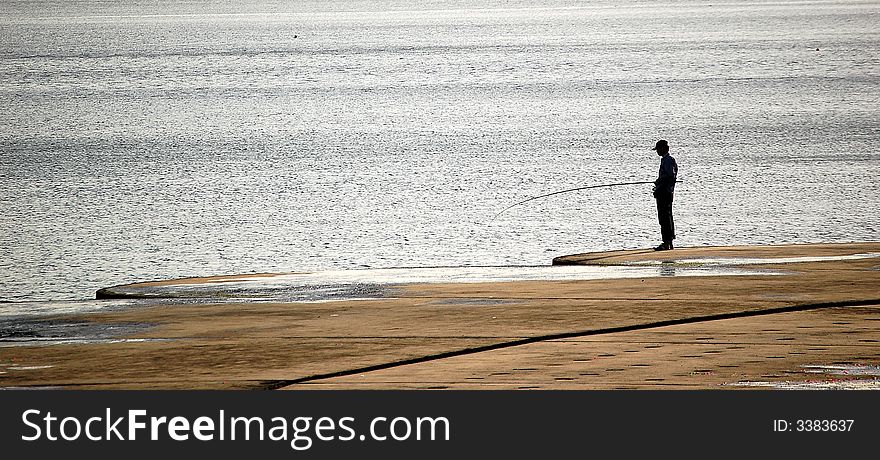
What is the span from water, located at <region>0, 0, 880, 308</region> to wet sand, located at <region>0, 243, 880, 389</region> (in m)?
11.3

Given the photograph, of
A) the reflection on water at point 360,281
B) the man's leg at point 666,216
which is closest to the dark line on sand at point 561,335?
the reflection on water at point 360,281

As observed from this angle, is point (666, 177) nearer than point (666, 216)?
Yes

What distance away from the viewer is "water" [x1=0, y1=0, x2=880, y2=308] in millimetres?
21406

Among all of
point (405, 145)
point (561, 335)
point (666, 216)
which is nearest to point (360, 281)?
point (561, 335)

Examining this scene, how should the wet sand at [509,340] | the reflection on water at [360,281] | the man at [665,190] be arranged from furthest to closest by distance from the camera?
the man at [665,190] → the reflection on water at [360,281] → the wet sand at [509,340]

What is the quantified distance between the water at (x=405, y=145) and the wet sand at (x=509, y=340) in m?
11.3

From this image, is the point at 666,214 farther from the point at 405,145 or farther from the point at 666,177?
the point at 405,145

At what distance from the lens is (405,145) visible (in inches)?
1404

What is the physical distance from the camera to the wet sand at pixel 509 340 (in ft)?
17.9

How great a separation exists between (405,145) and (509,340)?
29.6 meters

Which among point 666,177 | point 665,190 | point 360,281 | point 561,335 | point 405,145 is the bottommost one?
point 561,335

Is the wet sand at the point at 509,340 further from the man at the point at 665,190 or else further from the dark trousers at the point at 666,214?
the dark trousers at the point at 666,214

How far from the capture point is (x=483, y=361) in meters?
5.80
